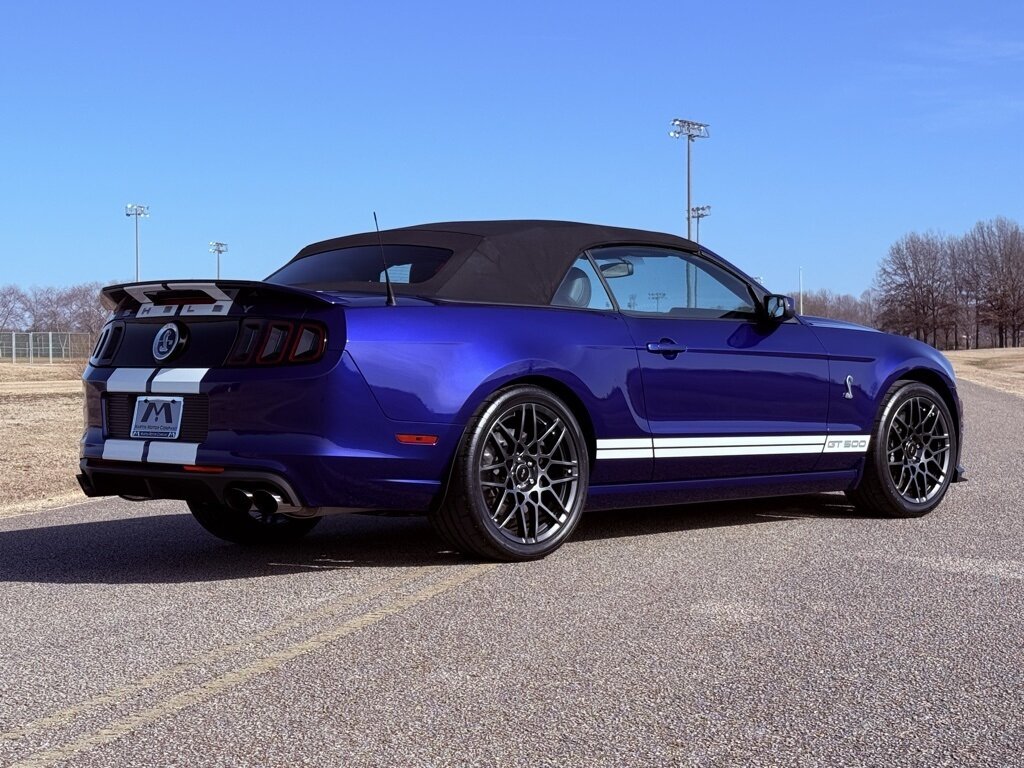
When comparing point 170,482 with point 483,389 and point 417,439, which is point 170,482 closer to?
point 417,439

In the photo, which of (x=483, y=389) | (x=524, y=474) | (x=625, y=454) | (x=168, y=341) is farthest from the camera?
(x=625, y=454)

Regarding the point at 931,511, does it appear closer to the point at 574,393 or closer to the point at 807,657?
the point at 574,393

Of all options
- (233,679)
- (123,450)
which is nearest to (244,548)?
(123,450)

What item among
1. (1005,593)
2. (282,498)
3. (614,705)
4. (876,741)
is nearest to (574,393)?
(282,498)

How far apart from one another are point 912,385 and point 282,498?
155 inches

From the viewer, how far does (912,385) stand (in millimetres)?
7402

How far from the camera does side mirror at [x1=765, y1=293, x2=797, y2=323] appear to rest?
6758 mm

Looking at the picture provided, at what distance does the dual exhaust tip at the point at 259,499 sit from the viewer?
17.0 feet

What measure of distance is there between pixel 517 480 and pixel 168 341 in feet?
5.37

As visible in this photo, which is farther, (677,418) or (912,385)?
(912,385)

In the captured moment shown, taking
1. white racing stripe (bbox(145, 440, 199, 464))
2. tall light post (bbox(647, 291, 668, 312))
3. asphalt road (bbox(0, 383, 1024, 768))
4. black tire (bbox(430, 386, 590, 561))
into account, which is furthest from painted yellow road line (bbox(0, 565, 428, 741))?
tall light post (bbox(647, 291, 668, 312))

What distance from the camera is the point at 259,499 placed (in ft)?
17.1

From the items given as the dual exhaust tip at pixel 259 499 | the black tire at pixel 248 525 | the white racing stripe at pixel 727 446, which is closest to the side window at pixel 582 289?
the white racing stripe at pixel 727 446

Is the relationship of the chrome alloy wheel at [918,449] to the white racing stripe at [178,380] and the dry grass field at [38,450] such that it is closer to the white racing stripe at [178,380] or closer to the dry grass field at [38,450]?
the white racing stripe at [178,380]
